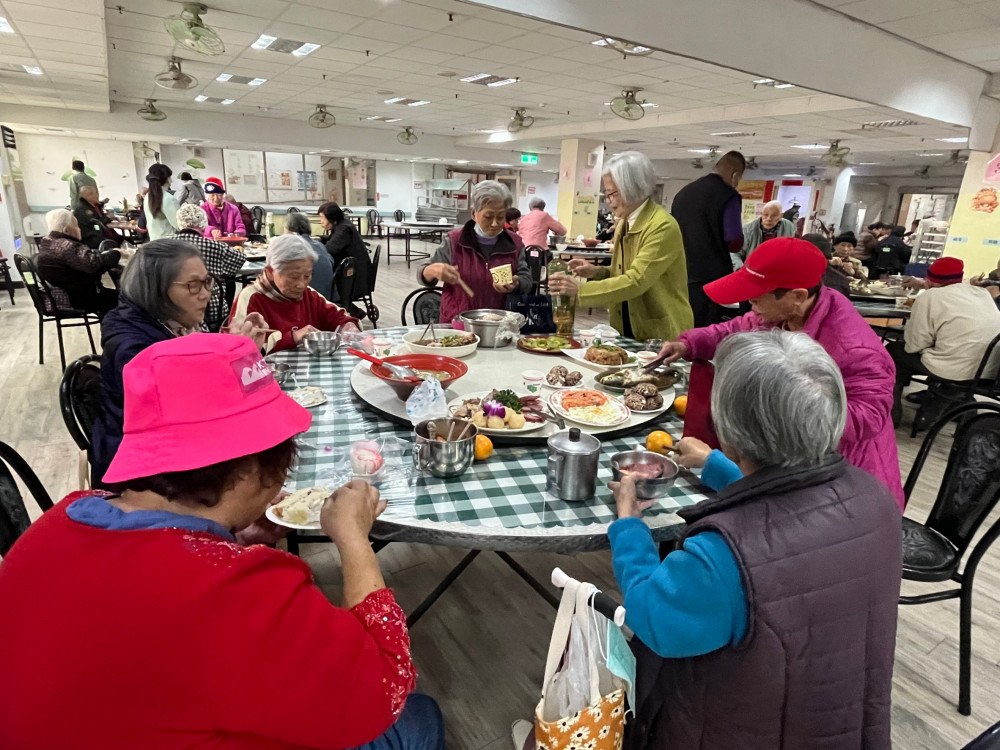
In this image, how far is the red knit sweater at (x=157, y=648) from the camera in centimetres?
68

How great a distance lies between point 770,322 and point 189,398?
179 centimetres

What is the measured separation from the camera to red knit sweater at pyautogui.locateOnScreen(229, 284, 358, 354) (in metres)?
2.62

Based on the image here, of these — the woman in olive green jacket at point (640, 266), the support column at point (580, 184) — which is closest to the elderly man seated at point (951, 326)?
the woman in olive green jacket at point (640, 266)

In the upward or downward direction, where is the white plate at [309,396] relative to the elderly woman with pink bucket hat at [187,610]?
downward

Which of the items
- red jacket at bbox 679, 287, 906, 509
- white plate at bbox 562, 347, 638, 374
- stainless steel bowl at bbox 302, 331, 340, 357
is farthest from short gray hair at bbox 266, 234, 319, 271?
red jacket at bbox 679, 287, 906, 509

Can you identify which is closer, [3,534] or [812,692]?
[812,692]

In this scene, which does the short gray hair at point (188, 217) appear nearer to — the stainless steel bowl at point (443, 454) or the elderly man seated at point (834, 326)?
the stainless steel bowl at point (443, 454)

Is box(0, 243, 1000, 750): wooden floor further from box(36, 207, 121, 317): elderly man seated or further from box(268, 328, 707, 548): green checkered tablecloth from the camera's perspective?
box(36, 207, 121, 317): elderly man seated

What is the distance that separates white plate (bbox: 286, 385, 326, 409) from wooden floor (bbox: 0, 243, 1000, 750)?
3.01 ft

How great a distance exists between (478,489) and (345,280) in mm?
4469

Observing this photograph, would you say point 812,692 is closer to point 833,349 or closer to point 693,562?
point 693,562

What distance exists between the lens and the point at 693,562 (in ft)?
3.27

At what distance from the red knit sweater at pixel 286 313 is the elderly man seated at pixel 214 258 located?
1817 millimetres

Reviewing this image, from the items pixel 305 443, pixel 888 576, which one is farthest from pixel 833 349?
pixel 305 443
